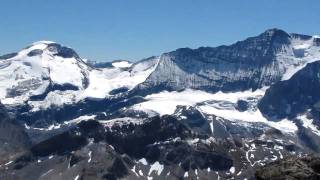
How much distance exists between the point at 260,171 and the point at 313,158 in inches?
172

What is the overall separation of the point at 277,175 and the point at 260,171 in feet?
6.72

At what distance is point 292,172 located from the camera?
51.7 metres

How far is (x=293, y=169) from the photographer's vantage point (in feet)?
171

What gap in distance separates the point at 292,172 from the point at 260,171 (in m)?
3.20

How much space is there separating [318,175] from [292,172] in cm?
197

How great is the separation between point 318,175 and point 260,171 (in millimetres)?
4541

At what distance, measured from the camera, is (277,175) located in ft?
172

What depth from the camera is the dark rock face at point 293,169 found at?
51.6 m

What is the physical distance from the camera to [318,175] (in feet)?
170

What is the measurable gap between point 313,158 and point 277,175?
4166mm

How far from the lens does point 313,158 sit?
54906 millimetres

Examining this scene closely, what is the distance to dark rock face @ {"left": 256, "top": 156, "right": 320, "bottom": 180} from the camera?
51625mm

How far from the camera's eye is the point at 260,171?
5422 centimetres
